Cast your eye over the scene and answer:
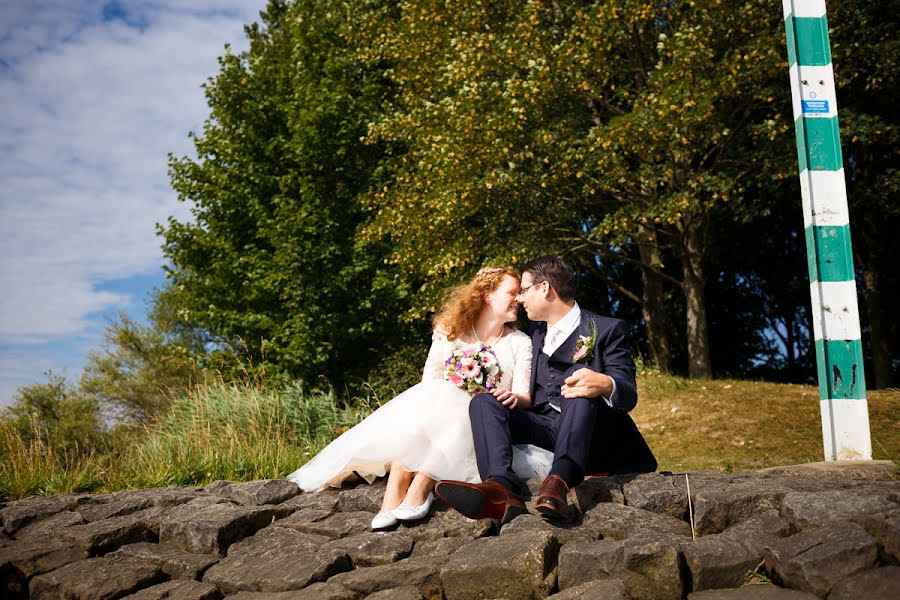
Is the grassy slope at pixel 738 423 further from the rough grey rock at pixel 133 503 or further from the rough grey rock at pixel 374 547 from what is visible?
the rough grey rock at pixel 133 503

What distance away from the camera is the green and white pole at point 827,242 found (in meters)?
5.36

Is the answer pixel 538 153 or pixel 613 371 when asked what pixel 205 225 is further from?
pixel 613 371

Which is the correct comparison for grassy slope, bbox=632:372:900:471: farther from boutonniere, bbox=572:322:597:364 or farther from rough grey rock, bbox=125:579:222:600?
rough grey rock, bbox=125:579:222:600

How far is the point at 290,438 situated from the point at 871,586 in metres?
7.15

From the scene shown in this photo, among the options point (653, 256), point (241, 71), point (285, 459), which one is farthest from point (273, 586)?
point (241, 71)

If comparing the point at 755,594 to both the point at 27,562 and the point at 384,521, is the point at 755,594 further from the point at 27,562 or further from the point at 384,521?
the point at 27,562

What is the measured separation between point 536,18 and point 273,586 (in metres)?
11.5

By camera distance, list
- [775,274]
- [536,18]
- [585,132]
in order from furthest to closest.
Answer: [775,274], [585,132], [536,18]

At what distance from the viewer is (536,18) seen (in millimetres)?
13031

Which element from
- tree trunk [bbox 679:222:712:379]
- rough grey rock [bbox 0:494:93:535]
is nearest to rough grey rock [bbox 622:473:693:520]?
rough grey rock [bbox 0:494:93:535]

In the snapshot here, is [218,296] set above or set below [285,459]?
above

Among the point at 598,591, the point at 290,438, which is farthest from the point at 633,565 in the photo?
the point at 290,438

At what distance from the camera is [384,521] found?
14.5 feet

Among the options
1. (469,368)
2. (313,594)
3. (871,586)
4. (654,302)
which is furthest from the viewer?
(654,302)
